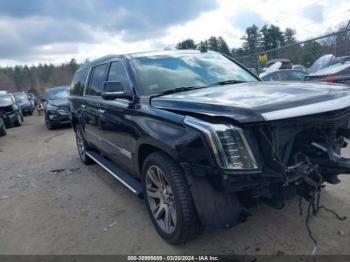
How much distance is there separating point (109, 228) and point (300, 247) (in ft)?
6.81

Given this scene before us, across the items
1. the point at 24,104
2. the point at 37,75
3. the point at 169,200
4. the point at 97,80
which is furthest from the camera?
the point at 37,75

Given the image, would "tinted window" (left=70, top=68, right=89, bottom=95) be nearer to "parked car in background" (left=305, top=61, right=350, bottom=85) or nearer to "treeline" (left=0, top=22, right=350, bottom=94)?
"treeline" (left=0, top=22, right=350, bottom=94)

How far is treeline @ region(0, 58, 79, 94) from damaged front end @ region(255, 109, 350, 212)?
231 ft

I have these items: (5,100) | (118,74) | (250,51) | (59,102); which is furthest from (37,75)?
(118,74)

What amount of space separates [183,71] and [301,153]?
1.92 metres

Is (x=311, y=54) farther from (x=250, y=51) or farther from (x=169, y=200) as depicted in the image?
(x=250, y=51)

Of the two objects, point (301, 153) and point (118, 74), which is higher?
point (118, 74)

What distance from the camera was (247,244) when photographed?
10.8 ft

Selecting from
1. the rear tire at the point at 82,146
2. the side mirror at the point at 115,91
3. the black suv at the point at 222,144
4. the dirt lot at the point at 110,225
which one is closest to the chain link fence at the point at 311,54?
the rear tire at the point at 82,146

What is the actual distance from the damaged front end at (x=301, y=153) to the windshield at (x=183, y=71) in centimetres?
150

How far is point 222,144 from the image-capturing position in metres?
2.63

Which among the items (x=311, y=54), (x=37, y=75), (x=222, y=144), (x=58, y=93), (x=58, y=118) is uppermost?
(x=37, y=75)

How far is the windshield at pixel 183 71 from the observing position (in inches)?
158

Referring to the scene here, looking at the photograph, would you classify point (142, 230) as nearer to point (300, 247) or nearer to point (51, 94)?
point (300, 247)
